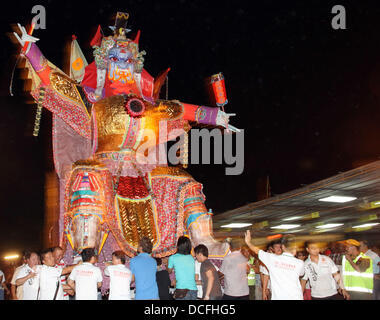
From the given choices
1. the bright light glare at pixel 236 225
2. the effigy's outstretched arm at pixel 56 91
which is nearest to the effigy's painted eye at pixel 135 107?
the effigy's outstretched arm at pixel 56 91

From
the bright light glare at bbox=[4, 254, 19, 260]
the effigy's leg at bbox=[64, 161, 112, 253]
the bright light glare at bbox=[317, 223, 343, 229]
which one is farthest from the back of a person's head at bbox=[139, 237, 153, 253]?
the bright light glare at bbox=[317, 223, 343, 229]

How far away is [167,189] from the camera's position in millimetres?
6684

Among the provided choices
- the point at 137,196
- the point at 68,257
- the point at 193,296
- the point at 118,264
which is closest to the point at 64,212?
the point at 68,257

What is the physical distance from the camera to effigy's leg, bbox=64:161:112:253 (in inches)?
236

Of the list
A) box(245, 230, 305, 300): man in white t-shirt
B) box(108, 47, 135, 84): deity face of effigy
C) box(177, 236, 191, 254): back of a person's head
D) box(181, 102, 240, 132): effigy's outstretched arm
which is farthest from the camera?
box(181, 102, 240, 132): effigy's outstretched arm

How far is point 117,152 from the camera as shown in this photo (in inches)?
270

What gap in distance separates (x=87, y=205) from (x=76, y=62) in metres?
2.79

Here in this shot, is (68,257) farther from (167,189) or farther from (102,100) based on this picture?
(102,100)

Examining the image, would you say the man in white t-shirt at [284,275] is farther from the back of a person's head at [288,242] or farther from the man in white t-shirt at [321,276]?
the man in white t-shirt at [321,276]

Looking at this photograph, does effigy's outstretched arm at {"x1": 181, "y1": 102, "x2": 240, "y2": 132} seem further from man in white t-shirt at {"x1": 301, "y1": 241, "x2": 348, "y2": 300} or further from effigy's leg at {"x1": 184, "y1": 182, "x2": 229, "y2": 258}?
man in white t-shirt at {"x1": 301, "y1": 241, "x2": 348, "y2": 300}

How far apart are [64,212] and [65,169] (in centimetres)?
84

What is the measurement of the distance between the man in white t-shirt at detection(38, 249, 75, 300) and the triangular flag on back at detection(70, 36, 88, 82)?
352 cm

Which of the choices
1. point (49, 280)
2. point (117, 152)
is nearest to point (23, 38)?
point (117, 152)

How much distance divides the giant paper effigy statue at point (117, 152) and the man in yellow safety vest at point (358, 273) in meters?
1.93
